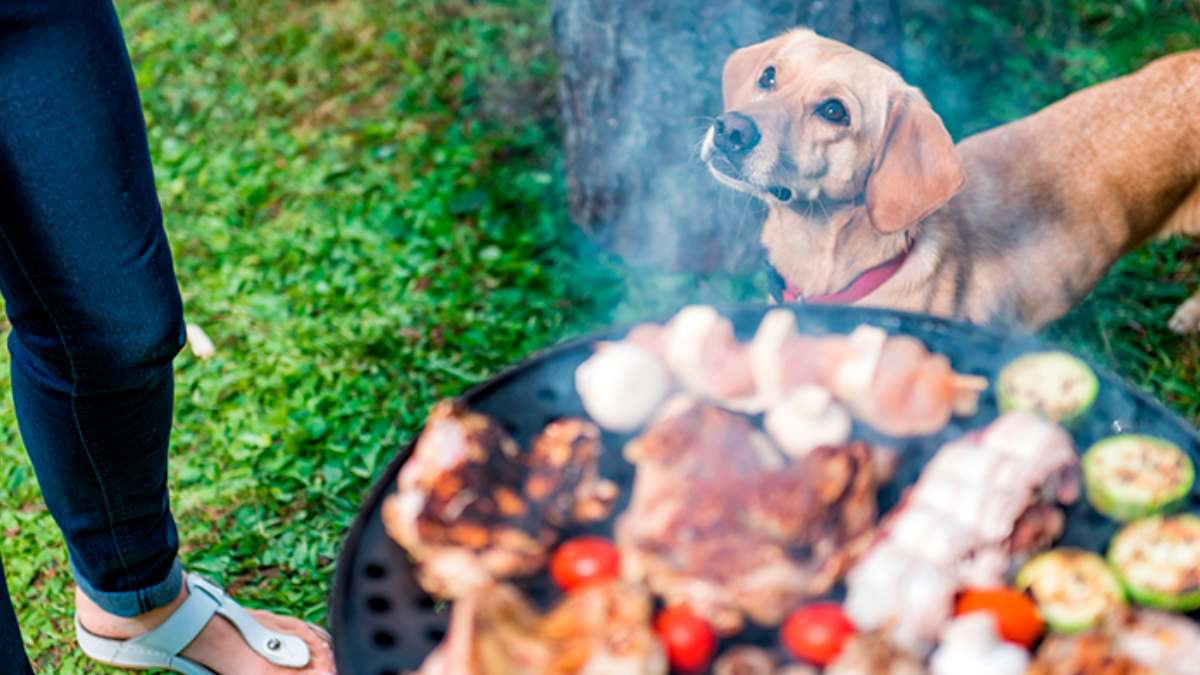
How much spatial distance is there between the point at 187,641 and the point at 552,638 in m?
1.79

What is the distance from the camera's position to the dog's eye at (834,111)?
9.72ft

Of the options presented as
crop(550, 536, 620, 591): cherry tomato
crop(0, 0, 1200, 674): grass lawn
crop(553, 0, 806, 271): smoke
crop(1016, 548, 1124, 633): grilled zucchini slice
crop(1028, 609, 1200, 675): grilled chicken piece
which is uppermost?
crop(1028, 609, 1200, 675): grilled chicken piece

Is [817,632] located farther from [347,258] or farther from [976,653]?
[347,258]

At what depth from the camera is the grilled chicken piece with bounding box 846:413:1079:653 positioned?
1.56m

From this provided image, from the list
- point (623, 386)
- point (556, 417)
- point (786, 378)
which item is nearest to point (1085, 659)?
point (786, 378)

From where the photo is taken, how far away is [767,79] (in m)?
3.20

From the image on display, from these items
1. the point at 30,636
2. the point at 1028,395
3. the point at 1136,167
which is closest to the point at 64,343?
the point at 30,636

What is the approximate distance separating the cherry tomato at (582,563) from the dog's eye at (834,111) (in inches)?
64.9

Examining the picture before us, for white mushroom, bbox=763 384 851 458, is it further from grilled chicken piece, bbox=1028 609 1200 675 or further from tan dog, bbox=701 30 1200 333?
tan dog, bbox=701 30 1200 333

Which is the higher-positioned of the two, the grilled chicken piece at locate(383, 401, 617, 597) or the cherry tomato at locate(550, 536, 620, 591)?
the grilled chicken piece at locate(383, 401, 617, 597)

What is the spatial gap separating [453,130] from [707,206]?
1396mm

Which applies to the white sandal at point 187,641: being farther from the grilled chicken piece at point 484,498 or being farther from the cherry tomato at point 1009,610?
the cherry tomato at point 1009,610

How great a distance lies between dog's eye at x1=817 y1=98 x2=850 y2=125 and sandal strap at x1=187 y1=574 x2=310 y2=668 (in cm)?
195

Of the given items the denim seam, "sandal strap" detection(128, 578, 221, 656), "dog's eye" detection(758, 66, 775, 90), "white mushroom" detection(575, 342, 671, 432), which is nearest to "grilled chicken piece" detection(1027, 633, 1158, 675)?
"white mushroom" detection(575, 342, 671, 432)
